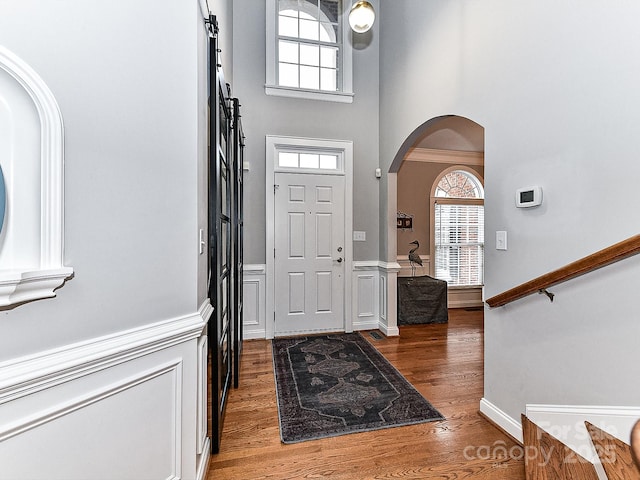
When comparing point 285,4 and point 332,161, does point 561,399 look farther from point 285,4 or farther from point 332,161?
point 285,4

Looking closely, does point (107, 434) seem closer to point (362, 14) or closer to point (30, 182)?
point (30, 182)

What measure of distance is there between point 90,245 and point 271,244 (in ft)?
9.02

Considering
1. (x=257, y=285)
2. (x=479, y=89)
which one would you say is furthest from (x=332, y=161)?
(x=479, y=89)

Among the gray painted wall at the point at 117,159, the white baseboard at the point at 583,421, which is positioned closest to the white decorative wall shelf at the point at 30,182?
the gray painted wall at the point at 117,159

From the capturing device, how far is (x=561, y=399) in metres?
1.65

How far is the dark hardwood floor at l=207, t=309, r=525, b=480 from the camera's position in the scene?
1.66m

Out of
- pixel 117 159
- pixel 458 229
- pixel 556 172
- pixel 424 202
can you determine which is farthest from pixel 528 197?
pixel 458 229

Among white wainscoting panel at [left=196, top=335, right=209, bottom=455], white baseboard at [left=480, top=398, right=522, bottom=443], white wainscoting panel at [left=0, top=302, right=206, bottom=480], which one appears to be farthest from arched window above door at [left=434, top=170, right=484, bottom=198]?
white wainscoting panel at [left=0, top=302, right=206, bottom=480]

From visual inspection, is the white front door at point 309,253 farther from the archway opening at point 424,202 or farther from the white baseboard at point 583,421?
the white baseboard at point 583,421

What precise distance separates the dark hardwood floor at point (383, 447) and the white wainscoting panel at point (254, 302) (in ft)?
3.39

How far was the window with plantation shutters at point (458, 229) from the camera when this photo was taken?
17.4 ft

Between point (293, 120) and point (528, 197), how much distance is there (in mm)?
2791

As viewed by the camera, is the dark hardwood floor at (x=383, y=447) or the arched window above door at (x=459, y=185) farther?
the arched window above door at (x=459, y=185)

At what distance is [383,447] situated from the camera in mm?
1854
